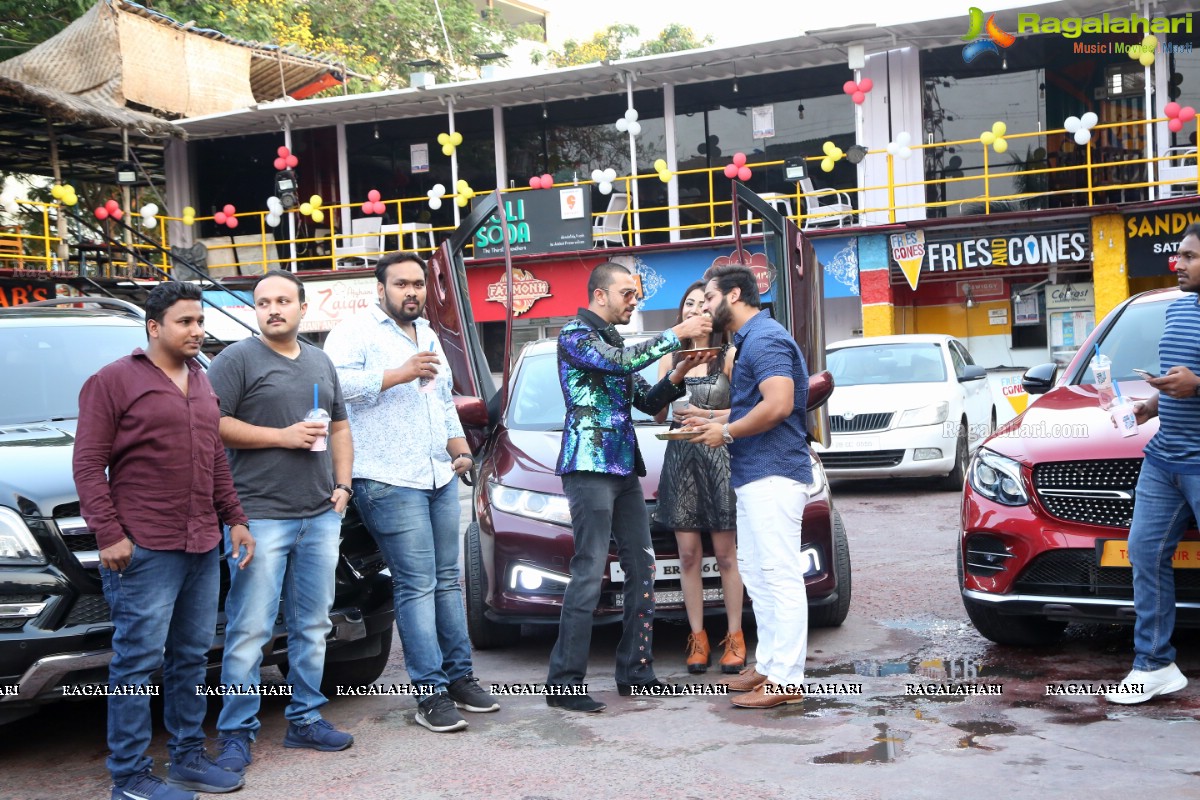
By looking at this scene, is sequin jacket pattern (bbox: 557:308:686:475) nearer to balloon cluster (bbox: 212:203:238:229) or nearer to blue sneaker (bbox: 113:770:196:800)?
blue sneaker (bbox: 113:770:196:800)

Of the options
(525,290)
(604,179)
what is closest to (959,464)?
(604,179)

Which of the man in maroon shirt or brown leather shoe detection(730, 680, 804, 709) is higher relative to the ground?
the man in maroon shirt

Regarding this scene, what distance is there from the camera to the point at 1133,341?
625cm

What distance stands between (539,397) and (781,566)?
2314 millimetres

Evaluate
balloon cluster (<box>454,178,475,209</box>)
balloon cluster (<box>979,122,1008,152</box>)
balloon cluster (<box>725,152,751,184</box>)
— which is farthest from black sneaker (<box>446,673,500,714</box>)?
balloon cluster (<box>454,178,475,209</box>)

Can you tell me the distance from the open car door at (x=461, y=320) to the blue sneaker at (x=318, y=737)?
1709 mm

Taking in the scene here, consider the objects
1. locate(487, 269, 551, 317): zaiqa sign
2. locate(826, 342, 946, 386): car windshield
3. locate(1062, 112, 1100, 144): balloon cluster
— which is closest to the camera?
locate(826, 342, 946, 386): car windshield

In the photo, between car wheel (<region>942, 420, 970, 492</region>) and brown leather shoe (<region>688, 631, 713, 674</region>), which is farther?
car wheel (<region>942, 420, 970, 492</region>)

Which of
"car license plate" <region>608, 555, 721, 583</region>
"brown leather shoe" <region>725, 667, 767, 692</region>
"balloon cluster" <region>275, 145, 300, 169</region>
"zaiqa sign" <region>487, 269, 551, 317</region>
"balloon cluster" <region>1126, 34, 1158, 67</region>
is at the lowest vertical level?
"brown leather shoe" <region>725, 667, 767, 692</region>

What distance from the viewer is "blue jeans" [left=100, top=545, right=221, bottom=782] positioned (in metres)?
4.01

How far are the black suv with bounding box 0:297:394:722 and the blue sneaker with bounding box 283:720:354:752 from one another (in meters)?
0.29

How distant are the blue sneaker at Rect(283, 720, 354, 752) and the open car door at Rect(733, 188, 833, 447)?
8.40 feet

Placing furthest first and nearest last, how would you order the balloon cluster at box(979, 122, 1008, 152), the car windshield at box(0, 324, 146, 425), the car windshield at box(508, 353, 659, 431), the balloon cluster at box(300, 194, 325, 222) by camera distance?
the balloon cluster at box(300, 194, 325, 222)
the balloon cluster at box(979, 122, 1008, 152)
the car windshield at box(508, 353, 659, 431)
the car windshield at box(0, 324, 146, 425)

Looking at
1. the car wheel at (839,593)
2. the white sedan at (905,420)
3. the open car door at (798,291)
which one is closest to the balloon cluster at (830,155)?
the white sedan at (905,420)
